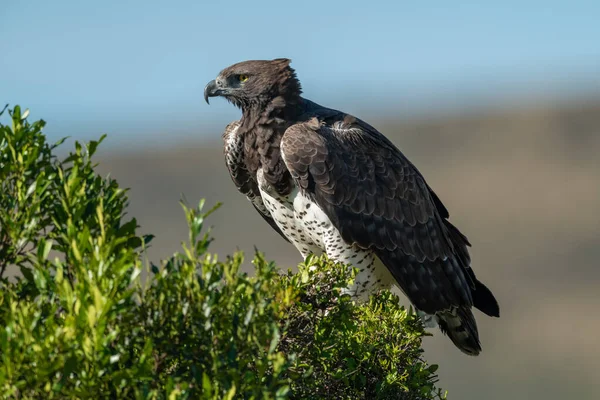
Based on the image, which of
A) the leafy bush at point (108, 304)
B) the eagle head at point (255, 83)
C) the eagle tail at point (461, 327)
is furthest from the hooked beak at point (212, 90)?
the leafy bush at point (108, 304)

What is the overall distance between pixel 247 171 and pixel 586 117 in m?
44.2

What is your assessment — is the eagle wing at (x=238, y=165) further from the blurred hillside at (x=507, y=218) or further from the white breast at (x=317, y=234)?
the blurred hillside at (x=507, y=218)

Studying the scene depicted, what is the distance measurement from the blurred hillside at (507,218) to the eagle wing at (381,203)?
2451cm

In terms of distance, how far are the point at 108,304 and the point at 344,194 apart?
4531mm

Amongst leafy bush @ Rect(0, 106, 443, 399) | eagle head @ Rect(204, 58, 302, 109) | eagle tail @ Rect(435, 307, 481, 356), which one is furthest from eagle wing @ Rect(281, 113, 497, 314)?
leafy bush @ Rect(0, 106, 443, 399)

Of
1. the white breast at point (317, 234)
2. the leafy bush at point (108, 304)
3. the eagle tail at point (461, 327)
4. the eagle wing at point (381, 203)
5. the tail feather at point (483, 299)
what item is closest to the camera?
the leafy bush at point (108, 304)

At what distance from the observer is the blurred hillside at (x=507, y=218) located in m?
34.7

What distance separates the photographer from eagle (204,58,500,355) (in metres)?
8.18

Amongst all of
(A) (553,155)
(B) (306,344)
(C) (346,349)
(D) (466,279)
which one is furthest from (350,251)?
(A) (553,155)

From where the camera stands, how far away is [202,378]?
411cm

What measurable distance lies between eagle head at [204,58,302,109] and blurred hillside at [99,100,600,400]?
25095mm

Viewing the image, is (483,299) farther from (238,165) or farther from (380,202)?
(238,165)

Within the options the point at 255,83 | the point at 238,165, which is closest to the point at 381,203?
the point at 238,165

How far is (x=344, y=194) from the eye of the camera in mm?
8227
